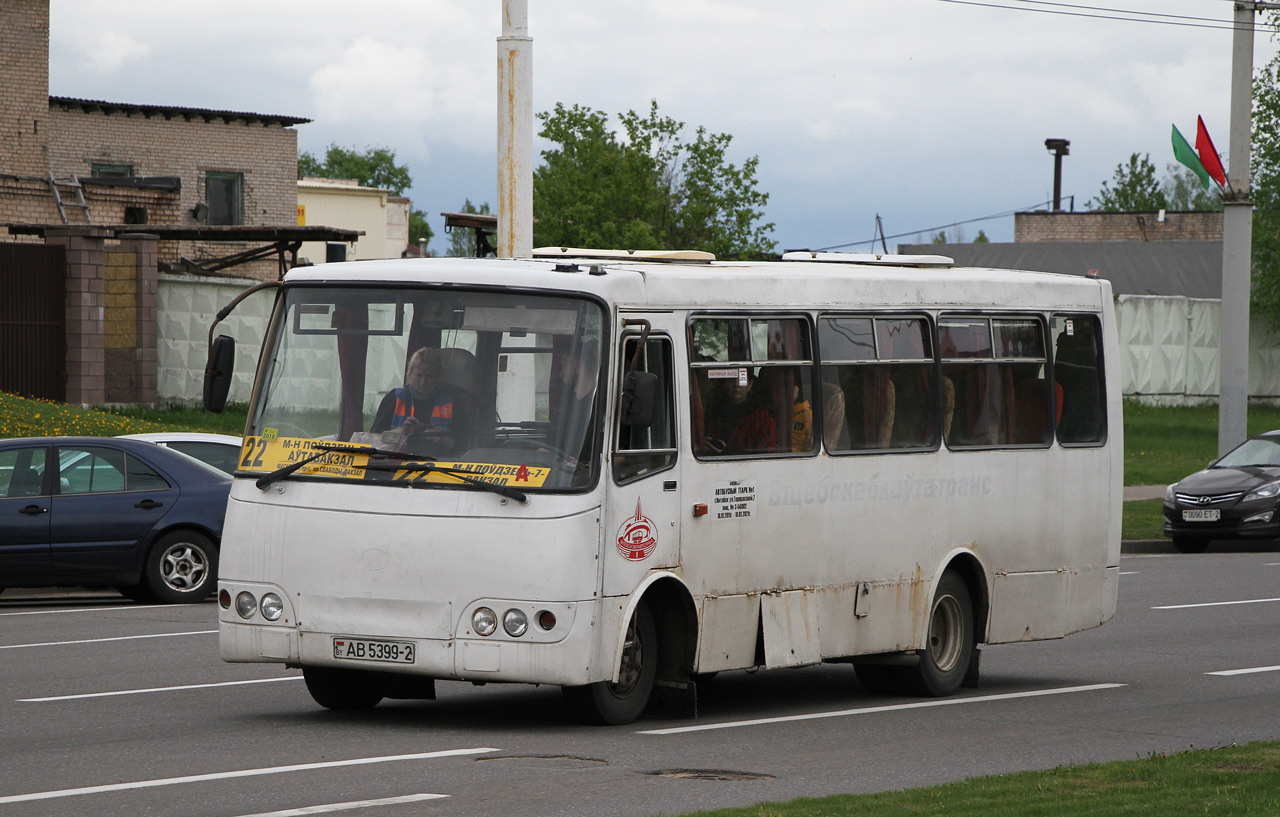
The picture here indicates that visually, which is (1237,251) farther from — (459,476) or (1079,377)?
(459,476)

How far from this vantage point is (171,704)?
10.7 metres

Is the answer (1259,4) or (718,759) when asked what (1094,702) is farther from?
(1259,4)

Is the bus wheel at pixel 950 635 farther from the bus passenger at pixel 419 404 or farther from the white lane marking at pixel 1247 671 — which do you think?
the bus passenger at pixel 419 404

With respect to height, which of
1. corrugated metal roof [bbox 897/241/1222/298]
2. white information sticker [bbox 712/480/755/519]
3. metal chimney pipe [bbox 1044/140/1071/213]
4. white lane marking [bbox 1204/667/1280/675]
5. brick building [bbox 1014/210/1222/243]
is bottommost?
white lane marking [bbox 1204/667/1280/675]

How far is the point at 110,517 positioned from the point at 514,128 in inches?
197

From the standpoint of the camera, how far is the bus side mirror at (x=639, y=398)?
31.1ft

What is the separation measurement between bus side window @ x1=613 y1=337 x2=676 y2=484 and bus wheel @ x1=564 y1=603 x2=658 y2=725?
766 mm

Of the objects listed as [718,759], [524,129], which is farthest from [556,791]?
[524,129]

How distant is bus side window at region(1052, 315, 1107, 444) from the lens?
42.5 ft

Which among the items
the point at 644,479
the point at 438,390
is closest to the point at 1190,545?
the point at 644,479

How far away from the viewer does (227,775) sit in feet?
27.0

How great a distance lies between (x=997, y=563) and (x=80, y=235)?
70.7 ft

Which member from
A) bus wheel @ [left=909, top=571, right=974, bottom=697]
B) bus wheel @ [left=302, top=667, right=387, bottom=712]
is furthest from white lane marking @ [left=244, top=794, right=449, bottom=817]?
bus wheel @ [left=909, top=571, right=974, bottom=697]

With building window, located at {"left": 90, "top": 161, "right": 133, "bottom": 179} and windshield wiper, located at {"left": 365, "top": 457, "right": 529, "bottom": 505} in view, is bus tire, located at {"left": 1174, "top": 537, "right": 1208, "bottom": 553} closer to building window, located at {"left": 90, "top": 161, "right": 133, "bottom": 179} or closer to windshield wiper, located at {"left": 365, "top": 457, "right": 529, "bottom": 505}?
windshield wiper, located at {"left": 365, "top": 457, "right": 529, "bottom": 505}
